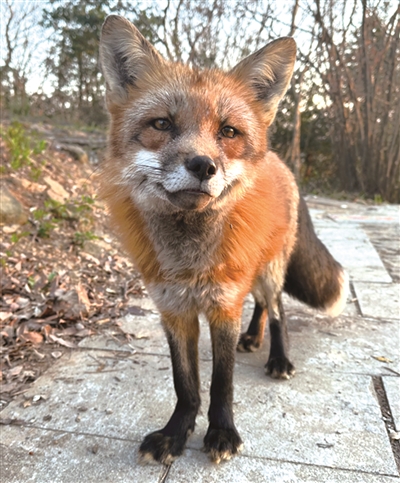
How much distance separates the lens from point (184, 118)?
1.63 m

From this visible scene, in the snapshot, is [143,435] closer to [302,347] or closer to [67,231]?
[302,347]

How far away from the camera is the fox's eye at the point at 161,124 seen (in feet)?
5.42

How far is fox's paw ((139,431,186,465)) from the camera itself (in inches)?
68.2

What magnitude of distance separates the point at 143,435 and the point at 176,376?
0.97 ft

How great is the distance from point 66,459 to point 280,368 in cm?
120

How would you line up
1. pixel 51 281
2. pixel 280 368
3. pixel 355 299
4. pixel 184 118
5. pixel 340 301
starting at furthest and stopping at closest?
pixel 355 299 < pixel 51 281 < pixel 340 301 < pixel 280 368 < pixel 184 118

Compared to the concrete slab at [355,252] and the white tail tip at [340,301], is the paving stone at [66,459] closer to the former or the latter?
the white tail tip at [340,301]

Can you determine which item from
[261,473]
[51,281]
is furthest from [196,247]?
[51,281]

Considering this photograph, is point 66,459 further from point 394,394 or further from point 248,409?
point 394,394

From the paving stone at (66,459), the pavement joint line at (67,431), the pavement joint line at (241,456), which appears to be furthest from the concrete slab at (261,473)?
the pavement joint line at (67,431)

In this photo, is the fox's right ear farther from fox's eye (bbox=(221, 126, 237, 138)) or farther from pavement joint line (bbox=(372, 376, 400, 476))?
pavement joint line (bbox=(372, 376, 400, 476))

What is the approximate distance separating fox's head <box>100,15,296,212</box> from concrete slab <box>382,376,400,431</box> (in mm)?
1301

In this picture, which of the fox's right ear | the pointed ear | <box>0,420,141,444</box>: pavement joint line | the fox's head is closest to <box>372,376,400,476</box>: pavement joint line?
<box>0,420,141,444</box>: pavement joint line

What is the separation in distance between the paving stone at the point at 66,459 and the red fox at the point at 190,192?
0.09 meters
